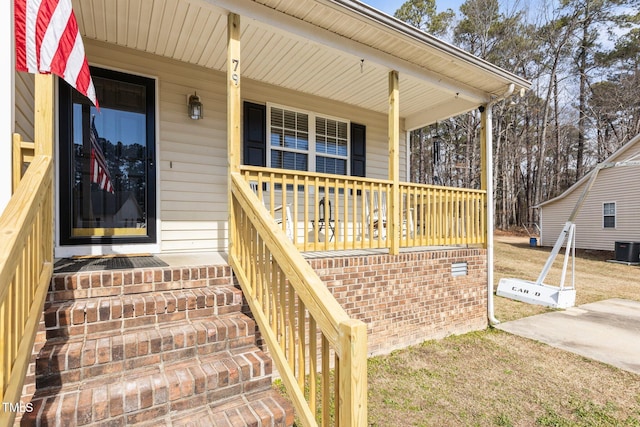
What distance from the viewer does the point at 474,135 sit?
22.2 m

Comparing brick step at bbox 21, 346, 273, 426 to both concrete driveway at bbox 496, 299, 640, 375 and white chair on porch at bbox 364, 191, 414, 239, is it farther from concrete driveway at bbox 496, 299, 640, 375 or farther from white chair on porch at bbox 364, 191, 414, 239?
concrete driveway at bbox 496, 299, 640, 375

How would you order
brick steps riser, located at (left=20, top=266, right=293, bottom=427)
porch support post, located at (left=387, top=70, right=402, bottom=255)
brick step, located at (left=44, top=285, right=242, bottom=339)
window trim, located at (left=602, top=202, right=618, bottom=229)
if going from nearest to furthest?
brick steps riser, located at (left=20, top=266, right=293, bottom=427) < brick step, located at (left=44, top=285, right=242, bottom=339) < porch support post, located at (left=387, top=70, right=402, bottom=255) < window trim, located at (left=602, top=202, right=618, bottom=229)

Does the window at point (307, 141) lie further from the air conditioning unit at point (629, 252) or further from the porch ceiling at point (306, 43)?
the air conditioning unit at point (629, 252)

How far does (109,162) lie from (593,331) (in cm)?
687

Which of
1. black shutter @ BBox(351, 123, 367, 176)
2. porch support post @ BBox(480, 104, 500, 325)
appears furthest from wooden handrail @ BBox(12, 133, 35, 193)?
porch support post @ BBox(480, 104, 500, 325)

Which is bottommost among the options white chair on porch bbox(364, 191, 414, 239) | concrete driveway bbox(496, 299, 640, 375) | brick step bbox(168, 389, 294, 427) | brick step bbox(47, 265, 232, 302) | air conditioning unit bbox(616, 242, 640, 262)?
concrete driveway bbox(496, 299, 640, 375)

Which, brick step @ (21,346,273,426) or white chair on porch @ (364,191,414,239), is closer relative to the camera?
brick step @ (21,346,273,426)

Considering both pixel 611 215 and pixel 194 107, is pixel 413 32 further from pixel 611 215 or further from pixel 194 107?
pixel 611 215

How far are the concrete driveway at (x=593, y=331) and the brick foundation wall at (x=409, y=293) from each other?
763mm

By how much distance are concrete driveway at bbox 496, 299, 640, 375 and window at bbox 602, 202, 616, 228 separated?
9334mm

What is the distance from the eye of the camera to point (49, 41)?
1.90 m

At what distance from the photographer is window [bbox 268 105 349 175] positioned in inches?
201

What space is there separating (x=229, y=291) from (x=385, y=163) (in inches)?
177

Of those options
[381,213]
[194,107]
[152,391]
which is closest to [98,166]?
[194,107]
